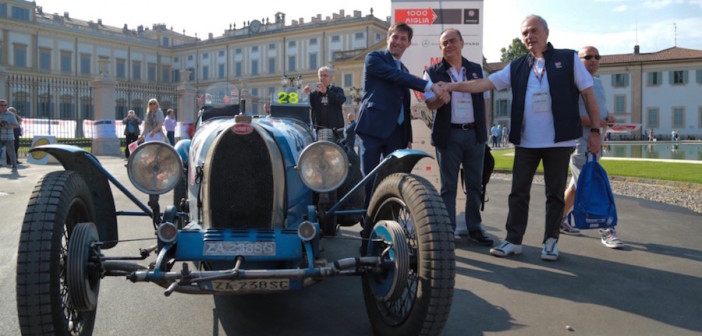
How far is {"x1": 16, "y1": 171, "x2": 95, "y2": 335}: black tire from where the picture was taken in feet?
7.36

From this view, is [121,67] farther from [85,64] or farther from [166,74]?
[166,74]

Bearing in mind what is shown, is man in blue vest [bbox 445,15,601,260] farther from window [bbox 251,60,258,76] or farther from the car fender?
window [bbox 251,60,258,76]

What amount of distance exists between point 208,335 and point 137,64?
8102 cm

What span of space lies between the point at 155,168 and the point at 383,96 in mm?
2084

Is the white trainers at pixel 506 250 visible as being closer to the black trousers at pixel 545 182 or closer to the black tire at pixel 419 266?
the black trousers at pixel 545 182

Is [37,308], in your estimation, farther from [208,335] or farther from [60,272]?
[208,335]

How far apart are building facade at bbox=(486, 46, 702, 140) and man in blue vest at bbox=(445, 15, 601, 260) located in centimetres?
5524

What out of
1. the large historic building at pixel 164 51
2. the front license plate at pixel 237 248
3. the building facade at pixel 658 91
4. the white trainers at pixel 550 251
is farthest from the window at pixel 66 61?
the front license plate at pixel 237 248

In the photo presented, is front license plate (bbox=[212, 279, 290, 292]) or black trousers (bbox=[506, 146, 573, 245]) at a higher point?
black trousers (bbox=[506, 146, 573, 245])

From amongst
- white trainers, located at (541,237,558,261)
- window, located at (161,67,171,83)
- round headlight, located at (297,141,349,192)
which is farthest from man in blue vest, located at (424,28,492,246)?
window, located at (161,67,171,83)

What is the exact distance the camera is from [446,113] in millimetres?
4816

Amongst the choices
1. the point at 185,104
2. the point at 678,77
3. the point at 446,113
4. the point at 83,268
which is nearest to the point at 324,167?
the point at 83,268

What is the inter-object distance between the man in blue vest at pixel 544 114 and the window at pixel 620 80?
215ft

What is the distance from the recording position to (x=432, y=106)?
4582 mm
